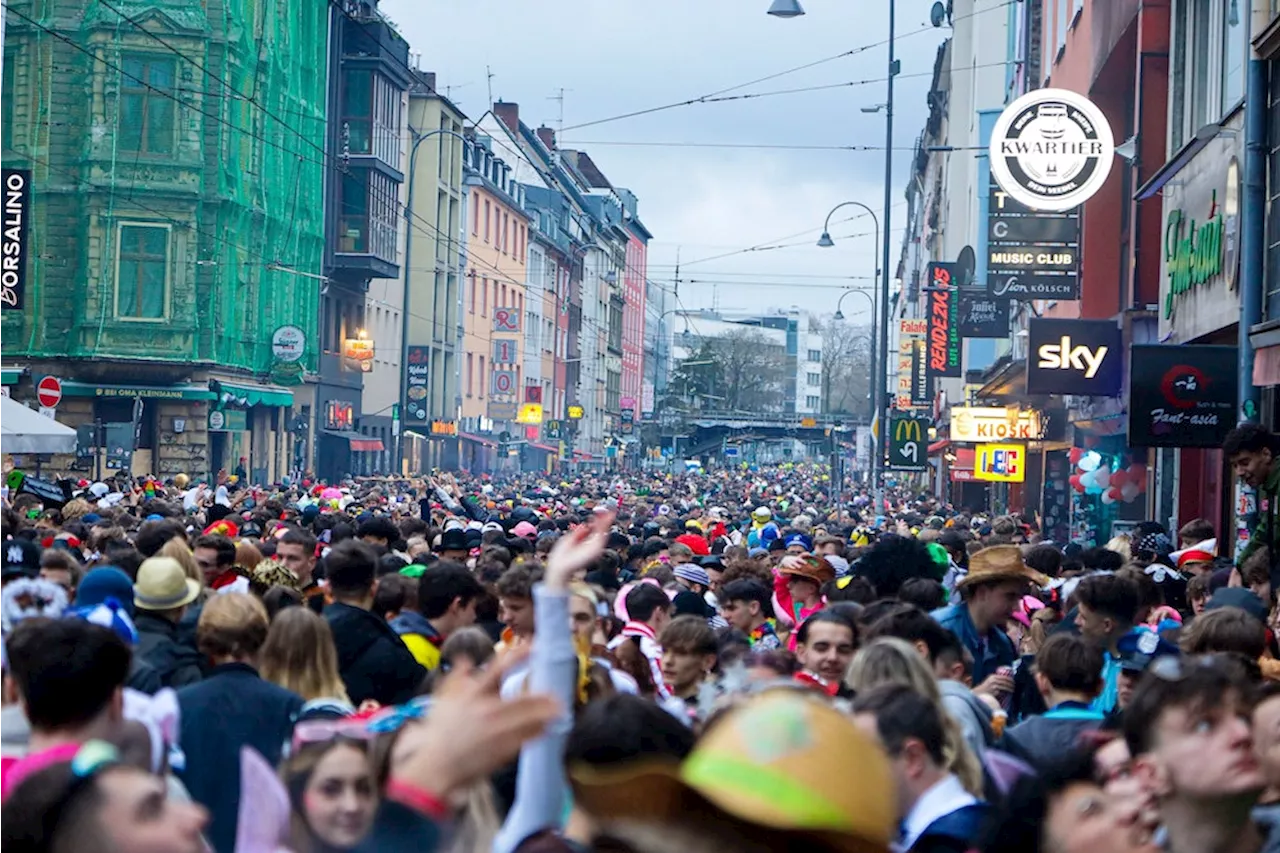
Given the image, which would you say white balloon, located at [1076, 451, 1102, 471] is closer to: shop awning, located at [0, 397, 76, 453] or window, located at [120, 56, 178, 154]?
shop awning, located at [0, 397, 76, 453]

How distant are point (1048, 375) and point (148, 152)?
27424 millimetres

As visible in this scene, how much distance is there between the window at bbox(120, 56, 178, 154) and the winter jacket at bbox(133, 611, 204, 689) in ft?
129

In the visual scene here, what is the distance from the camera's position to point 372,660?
7.96 m

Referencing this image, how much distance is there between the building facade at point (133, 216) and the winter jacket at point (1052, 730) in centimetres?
3929

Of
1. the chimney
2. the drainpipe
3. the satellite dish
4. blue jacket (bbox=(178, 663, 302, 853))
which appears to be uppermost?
the chimney

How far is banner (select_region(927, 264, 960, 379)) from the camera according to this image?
50.6 meters

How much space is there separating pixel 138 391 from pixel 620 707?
43685 millimetres

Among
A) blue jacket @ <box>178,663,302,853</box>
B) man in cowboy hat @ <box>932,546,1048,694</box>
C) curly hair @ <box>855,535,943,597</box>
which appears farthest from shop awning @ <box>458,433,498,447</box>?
blue jacket @ <box>178,663,302,853</box>

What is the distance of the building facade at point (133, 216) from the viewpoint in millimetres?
45312

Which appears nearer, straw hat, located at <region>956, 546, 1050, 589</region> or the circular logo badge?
straw hat, located at <region>956, 546, 1050, 589</region>

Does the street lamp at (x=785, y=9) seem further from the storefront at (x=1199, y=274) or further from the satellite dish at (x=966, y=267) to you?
the satellite dish at (x=966, y=267)

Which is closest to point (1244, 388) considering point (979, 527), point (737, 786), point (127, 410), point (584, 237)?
point (737, 786)

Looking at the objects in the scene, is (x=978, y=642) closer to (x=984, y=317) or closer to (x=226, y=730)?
(x=226, y=730)

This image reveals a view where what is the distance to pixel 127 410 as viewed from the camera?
46406 millimetres
